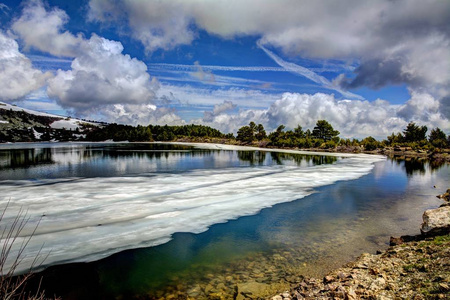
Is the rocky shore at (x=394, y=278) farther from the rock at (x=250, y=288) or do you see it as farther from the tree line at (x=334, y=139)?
the tree line at (x=334, y=139)

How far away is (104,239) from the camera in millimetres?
11078

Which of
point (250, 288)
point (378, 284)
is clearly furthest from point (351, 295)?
point (250, 288)

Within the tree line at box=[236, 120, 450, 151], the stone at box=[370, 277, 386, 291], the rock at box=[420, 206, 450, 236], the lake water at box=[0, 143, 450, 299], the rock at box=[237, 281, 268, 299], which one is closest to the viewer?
the stone at box=[370, 277, 386, 291]

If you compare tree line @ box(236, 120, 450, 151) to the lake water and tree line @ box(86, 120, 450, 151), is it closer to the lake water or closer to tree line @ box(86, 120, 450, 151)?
tree line @ box(86, 120, 450, 151)

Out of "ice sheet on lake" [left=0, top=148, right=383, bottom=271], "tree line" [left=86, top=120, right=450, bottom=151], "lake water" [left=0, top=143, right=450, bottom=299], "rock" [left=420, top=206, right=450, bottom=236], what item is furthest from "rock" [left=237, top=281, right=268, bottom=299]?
"tree line" [left=86, top=120, right=450, bottom=151]

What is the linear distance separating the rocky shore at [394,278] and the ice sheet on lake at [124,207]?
6.88 m

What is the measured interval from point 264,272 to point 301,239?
137 inches

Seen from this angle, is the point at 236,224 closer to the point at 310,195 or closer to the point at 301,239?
the point at 301,239

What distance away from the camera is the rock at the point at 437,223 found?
9.50 metres

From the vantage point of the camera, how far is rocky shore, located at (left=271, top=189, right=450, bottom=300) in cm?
589

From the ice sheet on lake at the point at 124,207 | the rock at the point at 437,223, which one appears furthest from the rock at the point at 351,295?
the ice sheet on lake at the point at 124,207

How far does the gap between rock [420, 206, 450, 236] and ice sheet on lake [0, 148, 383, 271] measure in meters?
8.32

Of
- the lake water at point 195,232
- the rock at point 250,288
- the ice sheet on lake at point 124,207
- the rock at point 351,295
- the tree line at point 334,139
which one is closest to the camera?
the rock at point 351,295

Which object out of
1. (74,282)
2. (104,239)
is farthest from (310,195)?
(74,282)
